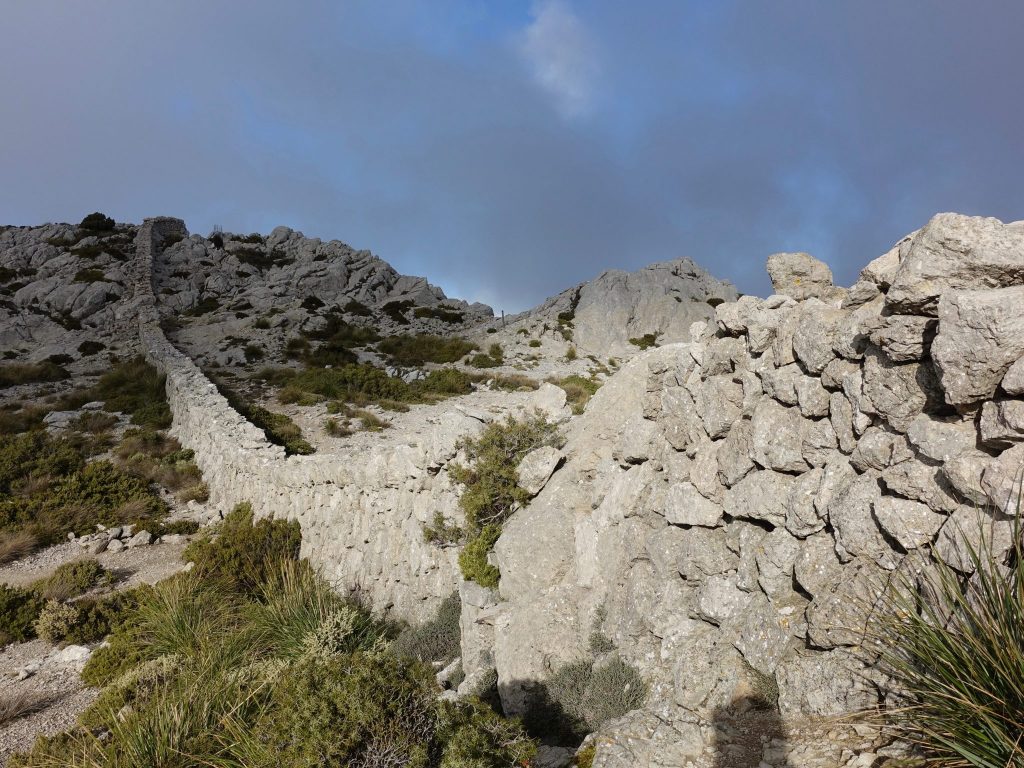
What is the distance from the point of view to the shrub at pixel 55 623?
9625 mm

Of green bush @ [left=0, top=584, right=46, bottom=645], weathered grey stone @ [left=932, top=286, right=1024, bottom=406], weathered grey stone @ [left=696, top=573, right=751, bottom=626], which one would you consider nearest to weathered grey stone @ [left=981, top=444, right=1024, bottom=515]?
weathered grey stone @ [left=932, top=286, right=1024, bottom=406]

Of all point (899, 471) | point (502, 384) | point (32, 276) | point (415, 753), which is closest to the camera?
point (899, 471)

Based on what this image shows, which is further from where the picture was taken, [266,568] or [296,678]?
[266,568]

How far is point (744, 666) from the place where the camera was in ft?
14.6

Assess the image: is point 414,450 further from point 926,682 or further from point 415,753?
point 926,682

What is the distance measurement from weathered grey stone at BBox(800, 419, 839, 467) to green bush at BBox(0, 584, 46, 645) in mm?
13474

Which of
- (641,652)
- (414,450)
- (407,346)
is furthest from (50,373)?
(641,652)

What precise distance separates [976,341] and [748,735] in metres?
3.22

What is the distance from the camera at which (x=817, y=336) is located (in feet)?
14.5

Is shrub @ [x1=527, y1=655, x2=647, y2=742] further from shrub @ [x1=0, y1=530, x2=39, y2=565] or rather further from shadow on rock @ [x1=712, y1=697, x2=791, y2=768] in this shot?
shrub @ [x1=0, y1=530, x2=39, y2=565]

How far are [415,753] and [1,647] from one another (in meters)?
10.4

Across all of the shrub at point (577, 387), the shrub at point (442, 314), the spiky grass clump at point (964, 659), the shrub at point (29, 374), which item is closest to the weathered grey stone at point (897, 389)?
the spiky grass clump at point (964, 659)

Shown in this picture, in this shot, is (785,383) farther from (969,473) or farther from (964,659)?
(964,659)

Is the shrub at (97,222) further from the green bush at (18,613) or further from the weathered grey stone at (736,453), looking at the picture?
the weathered grey stone at (736,453)
